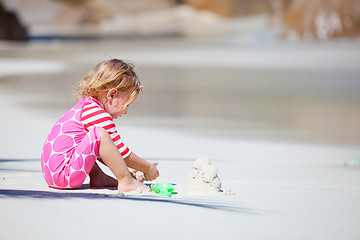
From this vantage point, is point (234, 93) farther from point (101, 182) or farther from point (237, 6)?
point (237, 6)

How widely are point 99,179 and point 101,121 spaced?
292 millimetres

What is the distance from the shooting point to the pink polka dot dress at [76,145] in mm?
3090

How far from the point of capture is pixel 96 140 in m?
3.06

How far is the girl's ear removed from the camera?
3240 millimetres

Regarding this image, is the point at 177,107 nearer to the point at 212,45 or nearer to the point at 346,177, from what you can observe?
the point at 346,177

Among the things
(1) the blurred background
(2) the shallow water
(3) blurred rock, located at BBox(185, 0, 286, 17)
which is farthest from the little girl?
(3) blurred rock, located at BBox(185, 0, 286, 17)

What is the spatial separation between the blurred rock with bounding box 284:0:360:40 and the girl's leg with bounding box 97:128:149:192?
584 inches

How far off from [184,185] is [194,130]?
227cm

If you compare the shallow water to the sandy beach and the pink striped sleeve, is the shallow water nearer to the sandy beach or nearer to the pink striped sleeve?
the sandy beach

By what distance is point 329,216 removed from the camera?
275 centimetres

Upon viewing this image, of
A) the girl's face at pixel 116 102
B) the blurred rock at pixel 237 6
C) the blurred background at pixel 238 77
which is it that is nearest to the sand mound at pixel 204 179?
the girl's face at pixel 116 102

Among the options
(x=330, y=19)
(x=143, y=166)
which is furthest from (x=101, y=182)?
(x=330, y=19)

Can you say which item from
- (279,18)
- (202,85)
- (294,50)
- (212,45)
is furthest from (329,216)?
(279,18)

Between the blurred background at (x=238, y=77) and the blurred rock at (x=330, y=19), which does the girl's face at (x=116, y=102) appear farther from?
the blurred rock at (x=330, y=19)
